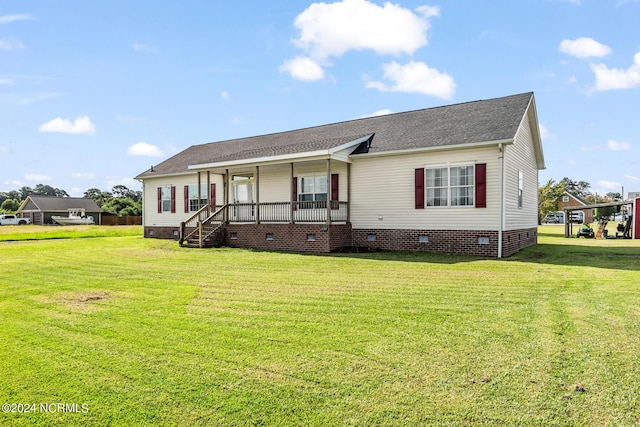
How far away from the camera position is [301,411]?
3186 millimetres

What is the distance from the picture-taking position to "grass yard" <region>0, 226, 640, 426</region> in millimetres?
3203

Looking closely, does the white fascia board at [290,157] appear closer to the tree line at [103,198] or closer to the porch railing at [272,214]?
the porch railing at [272,214]

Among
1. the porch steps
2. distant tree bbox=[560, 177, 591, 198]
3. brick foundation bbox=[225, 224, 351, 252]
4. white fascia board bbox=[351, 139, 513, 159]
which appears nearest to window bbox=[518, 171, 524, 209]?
white fascia board bbox=[351, 139, 513, 159]

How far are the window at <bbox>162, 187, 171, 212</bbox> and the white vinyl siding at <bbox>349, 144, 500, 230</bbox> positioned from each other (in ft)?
41.1

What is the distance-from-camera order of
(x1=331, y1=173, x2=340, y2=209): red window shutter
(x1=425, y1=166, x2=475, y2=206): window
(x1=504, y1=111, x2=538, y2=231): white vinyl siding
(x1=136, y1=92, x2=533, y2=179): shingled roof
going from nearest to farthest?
(x1=425, y1=166, x2=475, y2=206): window, (x1=136, y1=92, x2=533, y2=179): shingled roof, (x1=504, y1=111, x2=538, y2=231): white vinyl siding, (x1=331, y1=173, x2=340, y2=209): red window shutter

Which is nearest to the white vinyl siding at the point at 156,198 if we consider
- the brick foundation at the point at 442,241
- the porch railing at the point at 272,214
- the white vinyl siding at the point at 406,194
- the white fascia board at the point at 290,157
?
the porch railing at the point at 272,214

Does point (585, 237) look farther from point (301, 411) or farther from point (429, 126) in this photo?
point (301, 411)

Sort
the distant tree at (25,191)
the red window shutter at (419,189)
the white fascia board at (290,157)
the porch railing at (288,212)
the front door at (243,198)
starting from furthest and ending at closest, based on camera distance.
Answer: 1. the distant tree at (25,191)
2. the front door at (243,198)
3. the porch railing at (288,212)
4. the white fascia board at (290,157)
5. the red window shutter at (419,189)

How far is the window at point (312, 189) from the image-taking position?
17.5 m

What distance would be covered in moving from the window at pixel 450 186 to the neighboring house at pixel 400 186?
0.11ft

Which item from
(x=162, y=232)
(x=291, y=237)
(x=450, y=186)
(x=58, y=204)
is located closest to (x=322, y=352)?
(x=450, y=186)

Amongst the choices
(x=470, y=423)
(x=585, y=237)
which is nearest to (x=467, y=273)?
(x=470, y=423)

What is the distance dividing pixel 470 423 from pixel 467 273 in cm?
728

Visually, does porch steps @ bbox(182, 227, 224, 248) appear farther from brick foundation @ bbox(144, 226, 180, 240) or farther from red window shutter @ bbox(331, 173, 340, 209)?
red window shutter @ bbox(331, 173, 340, 209)
